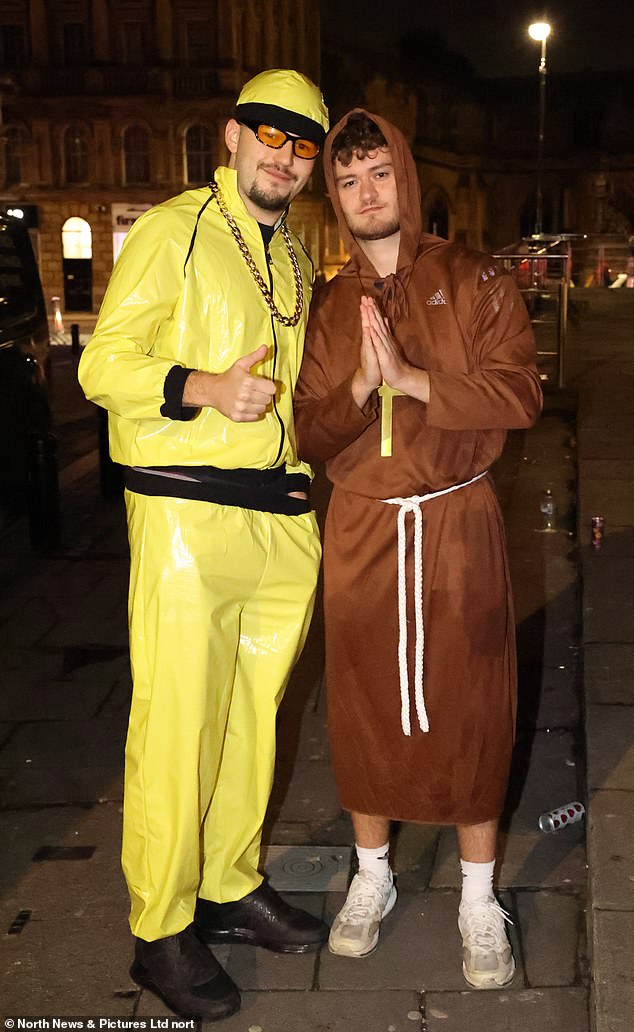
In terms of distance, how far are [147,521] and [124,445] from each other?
198mm

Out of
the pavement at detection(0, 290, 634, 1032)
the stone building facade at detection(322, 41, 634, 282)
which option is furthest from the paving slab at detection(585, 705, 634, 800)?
the stone building facade at detection(322, 41, 634, 282)

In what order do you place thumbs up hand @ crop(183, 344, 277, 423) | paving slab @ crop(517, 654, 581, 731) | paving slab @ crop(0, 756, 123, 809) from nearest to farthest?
thumbs up hand @ crop(183, 344, 277, 423) → paving slab @ crop(0, 756, 123, 809) → paving slab @ crop(517, 654, 581, 731)

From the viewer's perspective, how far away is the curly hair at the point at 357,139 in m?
3.09

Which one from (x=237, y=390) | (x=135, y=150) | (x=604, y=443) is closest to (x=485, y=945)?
(x=237, y=390)

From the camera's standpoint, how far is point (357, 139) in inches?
122

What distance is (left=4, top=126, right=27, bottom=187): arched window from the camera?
4388cm

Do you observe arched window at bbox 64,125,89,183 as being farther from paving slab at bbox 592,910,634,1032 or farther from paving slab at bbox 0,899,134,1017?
paving slab at bbox 592,910,634,1032

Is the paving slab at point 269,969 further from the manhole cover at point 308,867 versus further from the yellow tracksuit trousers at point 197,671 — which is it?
the manhole cover at point 308,867

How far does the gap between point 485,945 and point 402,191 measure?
198 cm

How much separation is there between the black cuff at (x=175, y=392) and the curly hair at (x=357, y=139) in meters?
0.73

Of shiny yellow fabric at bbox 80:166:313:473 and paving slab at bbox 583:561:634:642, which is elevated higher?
shiny yellow fabric at bbox 80:166:313:473

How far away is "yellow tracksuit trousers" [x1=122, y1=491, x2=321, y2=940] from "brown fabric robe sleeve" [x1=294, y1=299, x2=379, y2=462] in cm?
24

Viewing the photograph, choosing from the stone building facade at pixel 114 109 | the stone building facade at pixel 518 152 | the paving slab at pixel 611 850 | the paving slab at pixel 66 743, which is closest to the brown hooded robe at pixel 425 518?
the paving slab at pixel 611 850

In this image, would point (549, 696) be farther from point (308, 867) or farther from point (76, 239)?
point (76, 239)
